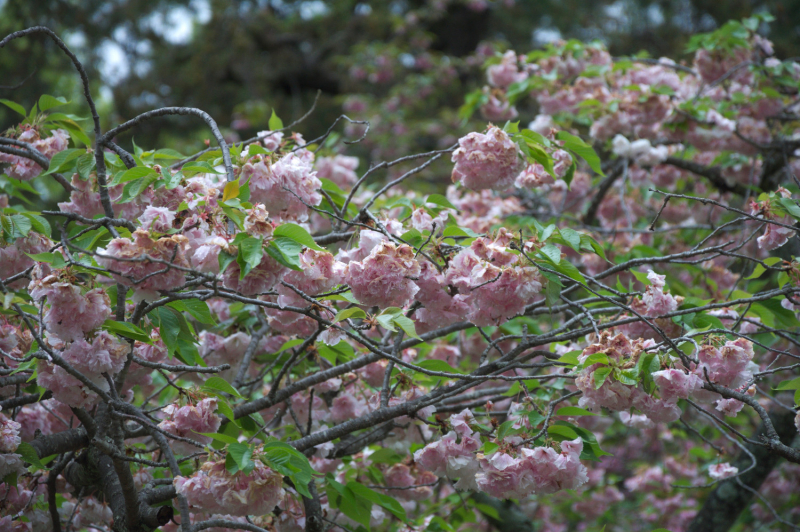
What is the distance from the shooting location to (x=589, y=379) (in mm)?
1397

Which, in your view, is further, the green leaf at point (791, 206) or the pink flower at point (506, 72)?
the pink flower at point (506, 72)

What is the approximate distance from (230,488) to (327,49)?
765 cm

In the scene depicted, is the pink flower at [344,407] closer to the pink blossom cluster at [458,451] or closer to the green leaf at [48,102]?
the pink blossom cluster at [458,451]

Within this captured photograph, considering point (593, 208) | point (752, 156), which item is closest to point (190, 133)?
point (593, 208)

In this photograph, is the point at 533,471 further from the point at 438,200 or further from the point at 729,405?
the point at 438,200

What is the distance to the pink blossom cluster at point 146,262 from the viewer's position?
1187 mm

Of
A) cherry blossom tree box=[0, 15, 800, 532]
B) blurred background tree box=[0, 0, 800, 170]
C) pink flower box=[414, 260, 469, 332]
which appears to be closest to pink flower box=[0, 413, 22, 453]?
cherry blossom tree box=[0, 15, 800, 532]

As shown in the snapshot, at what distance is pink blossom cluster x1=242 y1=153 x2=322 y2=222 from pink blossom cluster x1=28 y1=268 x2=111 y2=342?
17.0 inches

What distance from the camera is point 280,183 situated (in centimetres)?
154

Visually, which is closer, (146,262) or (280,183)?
(146,262)

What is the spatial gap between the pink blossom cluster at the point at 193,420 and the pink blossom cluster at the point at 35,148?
35.6 inches

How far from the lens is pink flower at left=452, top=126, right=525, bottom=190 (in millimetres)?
1737

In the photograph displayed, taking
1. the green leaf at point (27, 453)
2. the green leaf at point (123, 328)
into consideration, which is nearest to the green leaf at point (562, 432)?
the green leaf at point (123, 328)

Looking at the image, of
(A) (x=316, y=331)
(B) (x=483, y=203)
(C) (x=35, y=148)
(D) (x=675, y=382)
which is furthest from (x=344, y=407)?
(B) (x=483, y=203)
